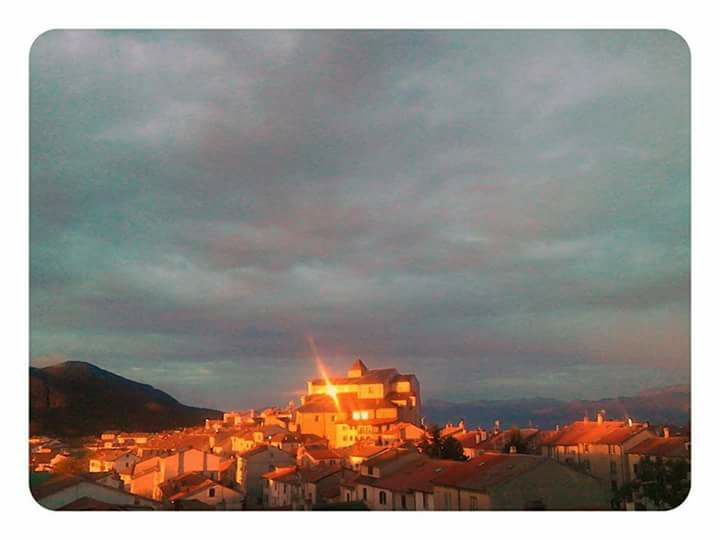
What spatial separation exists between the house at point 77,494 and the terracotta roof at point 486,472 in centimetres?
345

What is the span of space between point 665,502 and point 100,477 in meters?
6.72

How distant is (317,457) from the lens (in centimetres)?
1301

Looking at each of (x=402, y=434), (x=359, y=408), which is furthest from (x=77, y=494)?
(x=359, y=408)

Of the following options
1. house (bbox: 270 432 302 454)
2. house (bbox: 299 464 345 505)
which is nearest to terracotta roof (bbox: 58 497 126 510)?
house (bbox: 299 464 345 505)

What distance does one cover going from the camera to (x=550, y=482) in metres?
8.52

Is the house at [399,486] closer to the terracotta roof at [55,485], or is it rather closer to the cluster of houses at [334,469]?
the cluster of houses at [334,469]

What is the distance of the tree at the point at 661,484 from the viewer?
8351 millimetres

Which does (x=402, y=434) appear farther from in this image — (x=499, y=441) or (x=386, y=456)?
(x=386, y=456)

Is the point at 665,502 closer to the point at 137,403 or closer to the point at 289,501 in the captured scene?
the point at 289,501

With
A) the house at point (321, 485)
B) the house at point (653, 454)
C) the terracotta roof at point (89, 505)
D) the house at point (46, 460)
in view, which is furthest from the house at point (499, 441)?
the house at point (46, 460)

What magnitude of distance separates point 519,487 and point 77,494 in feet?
15.6

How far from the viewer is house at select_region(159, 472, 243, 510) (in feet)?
30.6

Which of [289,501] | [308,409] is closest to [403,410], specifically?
[308,409]

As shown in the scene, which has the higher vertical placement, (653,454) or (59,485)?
(59,485)
